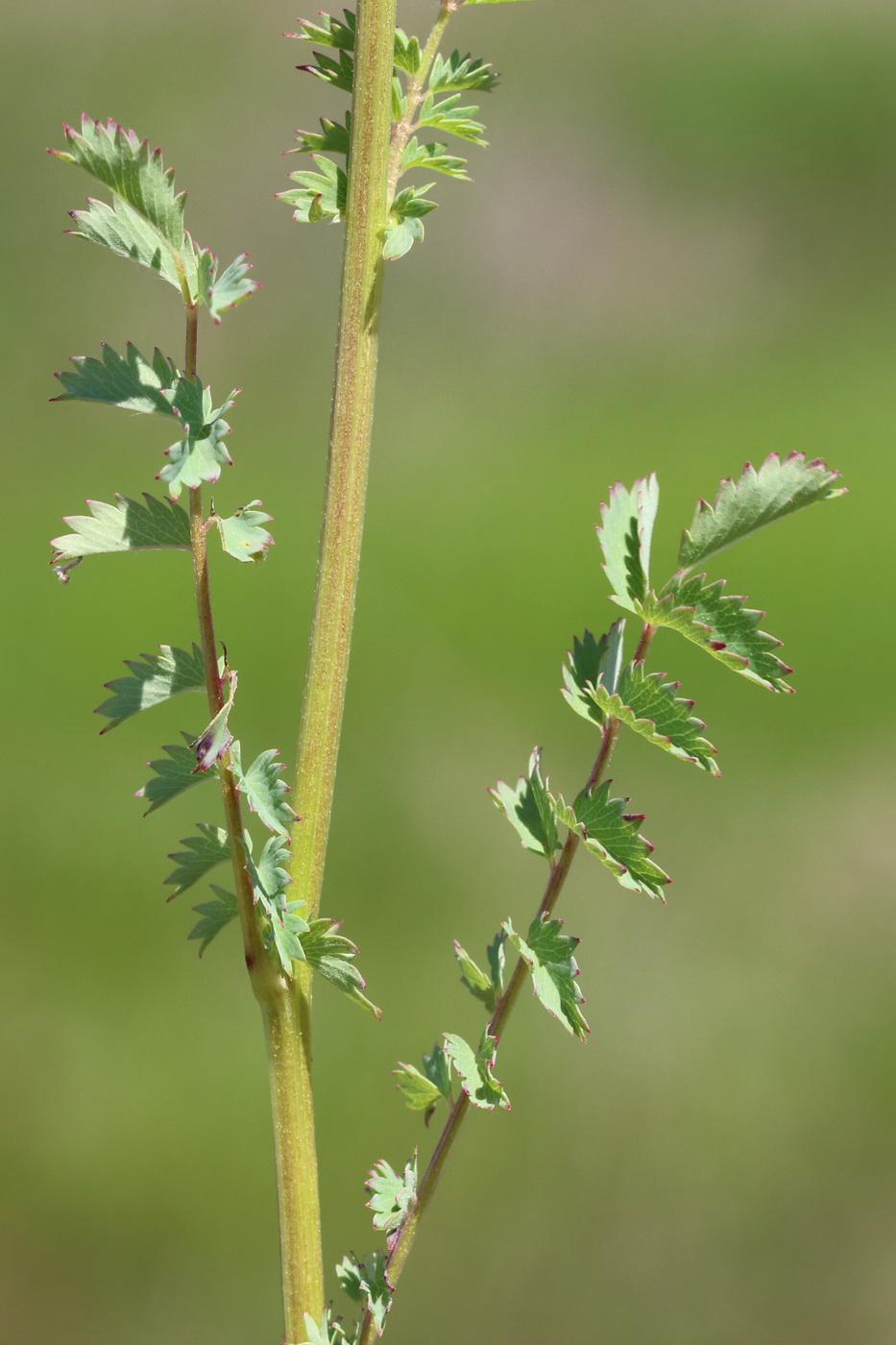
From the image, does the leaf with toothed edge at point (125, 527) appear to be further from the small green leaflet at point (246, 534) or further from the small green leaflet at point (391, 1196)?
the small green leaflet at point (391, 1196)

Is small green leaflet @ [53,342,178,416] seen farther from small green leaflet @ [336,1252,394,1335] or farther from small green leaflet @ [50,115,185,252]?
small green leaflet @ [336,1252,394,1335]

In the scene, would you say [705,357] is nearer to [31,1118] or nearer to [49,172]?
[49,172]

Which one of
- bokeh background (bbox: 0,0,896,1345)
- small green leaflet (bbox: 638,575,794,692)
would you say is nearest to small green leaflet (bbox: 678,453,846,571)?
small green leaflet (bbox: 638,575,794,692)

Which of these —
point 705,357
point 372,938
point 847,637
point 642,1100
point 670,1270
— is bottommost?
point 670,1270

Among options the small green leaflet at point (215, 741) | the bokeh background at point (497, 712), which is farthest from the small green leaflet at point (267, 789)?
the bokeh background at point (497, 712)

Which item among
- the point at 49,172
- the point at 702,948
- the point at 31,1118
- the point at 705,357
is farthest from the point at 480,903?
the point at 49,172
